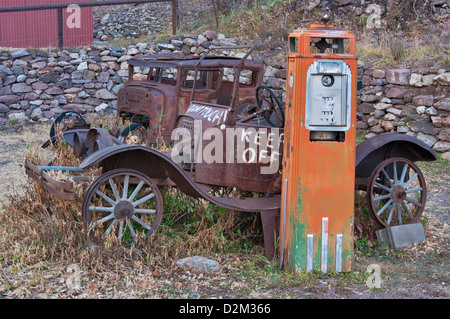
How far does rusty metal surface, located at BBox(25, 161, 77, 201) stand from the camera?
14.7 feet

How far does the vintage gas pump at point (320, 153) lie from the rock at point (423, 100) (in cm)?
555

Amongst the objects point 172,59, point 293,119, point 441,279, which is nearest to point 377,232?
point 441,279

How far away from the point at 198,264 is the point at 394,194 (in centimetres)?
215

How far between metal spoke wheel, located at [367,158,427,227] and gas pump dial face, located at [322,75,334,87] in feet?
4.06

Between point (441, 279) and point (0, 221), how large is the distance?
13.3 feet

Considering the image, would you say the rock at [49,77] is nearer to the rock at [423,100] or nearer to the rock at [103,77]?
the rock at [103,77]

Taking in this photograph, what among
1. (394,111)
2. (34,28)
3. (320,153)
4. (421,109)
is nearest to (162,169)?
(320,153)

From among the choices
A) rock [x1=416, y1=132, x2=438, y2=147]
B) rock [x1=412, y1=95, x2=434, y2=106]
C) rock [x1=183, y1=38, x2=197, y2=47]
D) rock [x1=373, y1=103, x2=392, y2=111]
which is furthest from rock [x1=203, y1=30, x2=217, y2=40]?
rock [x1=416, y1=132, x2=438, y2=147]

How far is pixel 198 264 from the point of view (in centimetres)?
451

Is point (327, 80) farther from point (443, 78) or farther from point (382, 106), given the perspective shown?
point (382, 106)

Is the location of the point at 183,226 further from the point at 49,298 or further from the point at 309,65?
the point at 309,65

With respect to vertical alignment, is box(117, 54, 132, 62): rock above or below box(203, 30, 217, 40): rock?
below

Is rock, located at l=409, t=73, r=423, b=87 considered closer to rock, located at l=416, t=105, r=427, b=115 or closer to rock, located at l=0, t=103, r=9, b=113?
rock, located at l=416, t=105, r=427, b=115

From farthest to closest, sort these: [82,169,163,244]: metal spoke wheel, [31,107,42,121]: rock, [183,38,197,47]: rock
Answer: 1. [183,38,197,47]: rock
2. [31,107,42,121]: rock
3. [82,169,163,244]: metal spoke wheel
